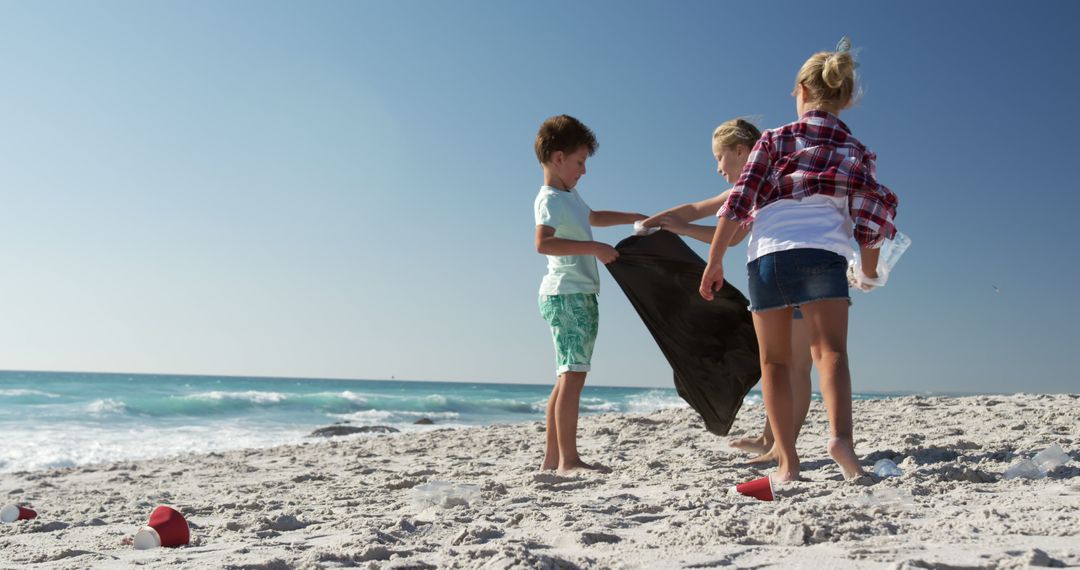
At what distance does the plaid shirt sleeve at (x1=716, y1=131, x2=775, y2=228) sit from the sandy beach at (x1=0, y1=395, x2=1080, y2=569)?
0.91 m

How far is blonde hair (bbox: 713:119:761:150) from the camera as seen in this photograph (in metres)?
3.38

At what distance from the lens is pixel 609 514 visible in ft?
7.23

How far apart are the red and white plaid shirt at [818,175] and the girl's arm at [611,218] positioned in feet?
3.84

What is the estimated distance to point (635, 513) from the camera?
2.24 meters

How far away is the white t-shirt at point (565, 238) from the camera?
11.1 ft

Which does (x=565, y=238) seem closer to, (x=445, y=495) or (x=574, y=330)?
(x=574, y=330)

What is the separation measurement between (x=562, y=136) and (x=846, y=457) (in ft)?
6.12

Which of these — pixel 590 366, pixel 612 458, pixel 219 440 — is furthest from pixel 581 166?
pixel 219 440

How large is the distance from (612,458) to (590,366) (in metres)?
0.99

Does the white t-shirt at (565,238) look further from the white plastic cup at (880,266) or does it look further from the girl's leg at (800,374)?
the white plastic cup at (880,266)

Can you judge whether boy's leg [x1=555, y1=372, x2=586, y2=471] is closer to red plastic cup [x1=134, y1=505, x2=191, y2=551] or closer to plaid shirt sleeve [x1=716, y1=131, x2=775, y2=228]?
plaid shirt sleeve [x1=716, y1=131, x2=775, y2=228]

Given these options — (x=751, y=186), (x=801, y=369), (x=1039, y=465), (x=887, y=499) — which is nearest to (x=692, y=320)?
(x=801, y=369)

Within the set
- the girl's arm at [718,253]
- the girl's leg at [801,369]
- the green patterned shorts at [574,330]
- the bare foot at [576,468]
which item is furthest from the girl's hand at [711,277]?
the bare foot at [576,468]

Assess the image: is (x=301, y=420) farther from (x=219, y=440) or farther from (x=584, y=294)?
(x=584, y=294)
